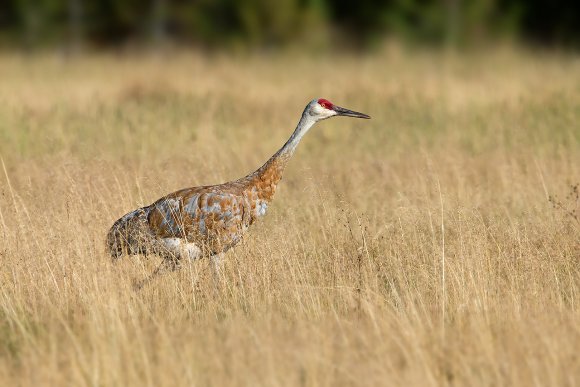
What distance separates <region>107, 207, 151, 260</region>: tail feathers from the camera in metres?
6.84

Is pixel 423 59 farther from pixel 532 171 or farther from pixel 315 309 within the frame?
pixel 315 309

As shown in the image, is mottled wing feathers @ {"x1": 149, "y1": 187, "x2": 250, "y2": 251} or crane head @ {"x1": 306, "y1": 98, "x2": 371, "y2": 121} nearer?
mottled wing feathers @ {"x1": 149, "y1": 187, "x2": 250, "y2": 251}

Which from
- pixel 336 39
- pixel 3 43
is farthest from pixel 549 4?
pixel 3 43

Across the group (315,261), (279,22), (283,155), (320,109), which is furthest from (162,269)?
(279,22)

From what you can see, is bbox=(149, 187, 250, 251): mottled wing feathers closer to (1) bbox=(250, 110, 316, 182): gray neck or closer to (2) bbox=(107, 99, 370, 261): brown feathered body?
(2) bbox=(107, 99, 370, 261): brown feathered body

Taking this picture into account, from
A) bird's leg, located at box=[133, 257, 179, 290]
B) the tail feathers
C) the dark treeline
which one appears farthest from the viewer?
the dark treeline

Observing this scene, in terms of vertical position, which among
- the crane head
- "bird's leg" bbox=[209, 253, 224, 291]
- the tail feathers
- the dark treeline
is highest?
the crane head

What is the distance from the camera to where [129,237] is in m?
6.91

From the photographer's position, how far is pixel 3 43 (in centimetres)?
3425

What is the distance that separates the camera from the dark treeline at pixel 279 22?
29.7 meters

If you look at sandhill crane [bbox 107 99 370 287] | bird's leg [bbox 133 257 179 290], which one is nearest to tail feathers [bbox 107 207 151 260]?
sandhill crane [bbox 107 99 370 287]

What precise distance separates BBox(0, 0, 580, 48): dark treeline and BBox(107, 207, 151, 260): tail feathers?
74.9 feet

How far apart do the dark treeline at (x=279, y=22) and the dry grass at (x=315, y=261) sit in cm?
1636

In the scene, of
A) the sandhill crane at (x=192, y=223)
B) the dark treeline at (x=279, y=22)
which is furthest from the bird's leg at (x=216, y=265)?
the dark treeline at (x=279, y=22)
